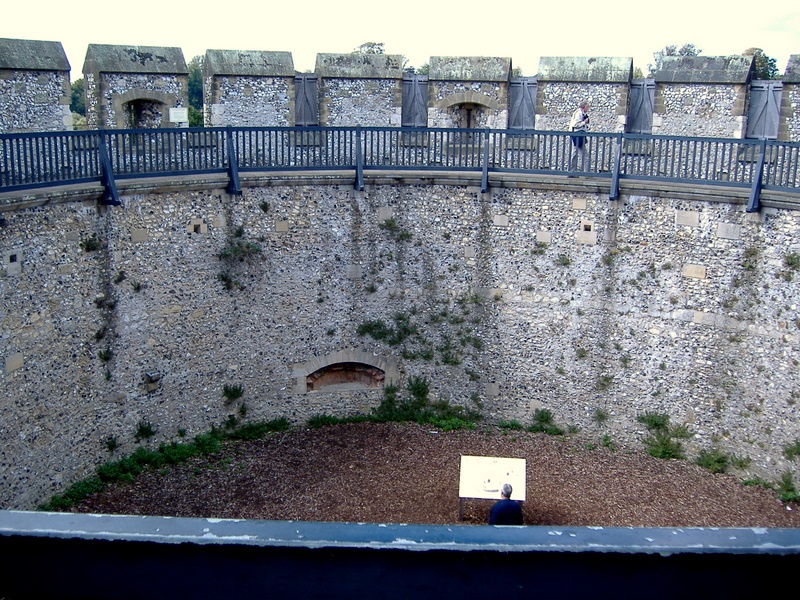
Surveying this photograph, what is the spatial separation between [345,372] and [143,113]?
540 centimetres

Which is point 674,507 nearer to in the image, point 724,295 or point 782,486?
point 782,486

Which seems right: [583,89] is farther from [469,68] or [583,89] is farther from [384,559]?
[384,559]

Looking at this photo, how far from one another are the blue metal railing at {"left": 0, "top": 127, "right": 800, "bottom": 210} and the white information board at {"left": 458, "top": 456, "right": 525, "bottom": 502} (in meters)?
4.44

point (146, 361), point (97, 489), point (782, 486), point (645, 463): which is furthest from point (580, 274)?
point (97, 489)

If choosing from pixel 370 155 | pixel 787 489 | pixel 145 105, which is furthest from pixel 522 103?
pixel 787 489

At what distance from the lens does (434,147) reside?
13383 mm

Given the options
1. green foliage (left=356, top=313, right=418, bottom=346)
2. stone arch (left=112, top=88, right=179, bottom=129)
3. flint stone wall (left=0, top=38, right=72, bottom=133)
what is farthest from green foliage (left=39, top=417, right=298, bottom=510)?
stone arch (left=112, top=88, right=179, bottom=129)

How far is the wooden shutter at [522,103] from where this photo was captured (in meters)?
14.6

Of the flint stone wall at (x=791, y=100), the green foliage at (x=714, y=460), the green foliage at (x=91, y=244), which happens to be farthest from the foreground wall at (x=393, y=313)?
the flint stone wall at (x=791, y=100)

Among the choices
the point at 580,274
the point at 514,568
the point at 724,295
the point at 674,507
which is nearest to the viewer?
the point at 514,568

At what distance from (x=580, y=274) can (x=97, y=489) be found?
752cm

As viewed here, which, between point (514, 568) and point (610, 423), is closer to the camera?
point (514, 568)

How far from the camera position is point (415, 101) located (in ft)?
48.6

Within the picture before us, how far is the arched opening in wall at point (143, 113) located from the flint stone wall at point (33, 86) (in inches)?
53.7
